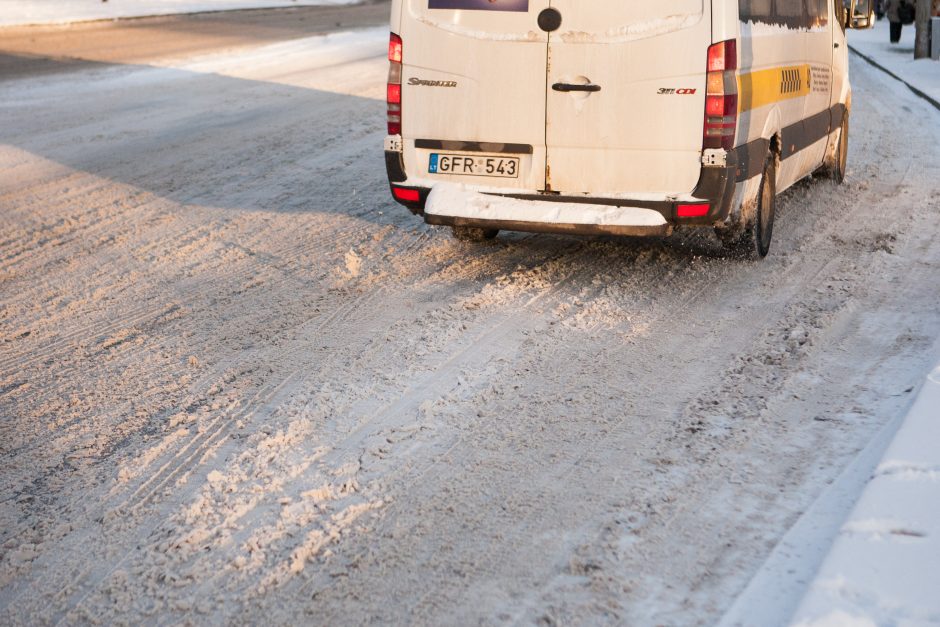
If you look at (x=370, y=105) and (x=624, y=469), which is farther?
(x=370, y=105)

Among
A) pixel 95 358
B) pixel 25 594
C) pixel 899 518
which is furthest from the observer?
pixel 95 358

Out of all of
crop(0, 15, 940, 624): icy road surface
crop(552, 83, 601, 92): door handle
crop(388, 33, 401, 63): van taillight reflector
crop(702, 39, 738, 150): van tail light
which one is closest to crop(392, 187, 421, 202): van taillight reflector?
crop(0, 15, 940, 624): icy road surface

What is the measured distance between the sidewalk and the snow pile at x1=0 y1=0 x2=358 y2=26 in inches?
786

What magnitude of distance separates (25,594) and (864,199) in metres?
8.03

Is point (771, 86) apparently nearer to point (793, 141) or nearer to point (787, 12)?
point (787, 12)

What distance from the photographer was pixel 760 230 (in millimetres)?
7445

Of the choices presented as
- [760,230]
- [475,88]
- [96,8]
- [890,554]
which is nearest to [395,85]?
[475,88]

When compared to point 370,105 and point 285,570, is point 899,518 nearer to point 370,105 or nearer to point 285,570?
point 285,570

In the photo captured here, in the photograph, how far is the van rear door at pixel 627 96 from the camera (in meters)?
6.23

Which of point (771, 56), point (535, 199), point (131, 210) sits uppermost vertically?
point (771, 56)

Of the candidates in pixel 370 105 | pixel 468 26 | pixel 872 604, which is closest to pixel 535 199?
pixel 468 26

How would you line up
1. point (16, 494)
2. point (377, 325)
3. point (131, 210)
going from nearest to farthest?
point (16, 494) → point (377, 325) → point (131, 210)

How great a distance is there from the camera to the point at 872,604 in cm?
318

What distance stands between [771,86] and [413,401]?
3668 mm
